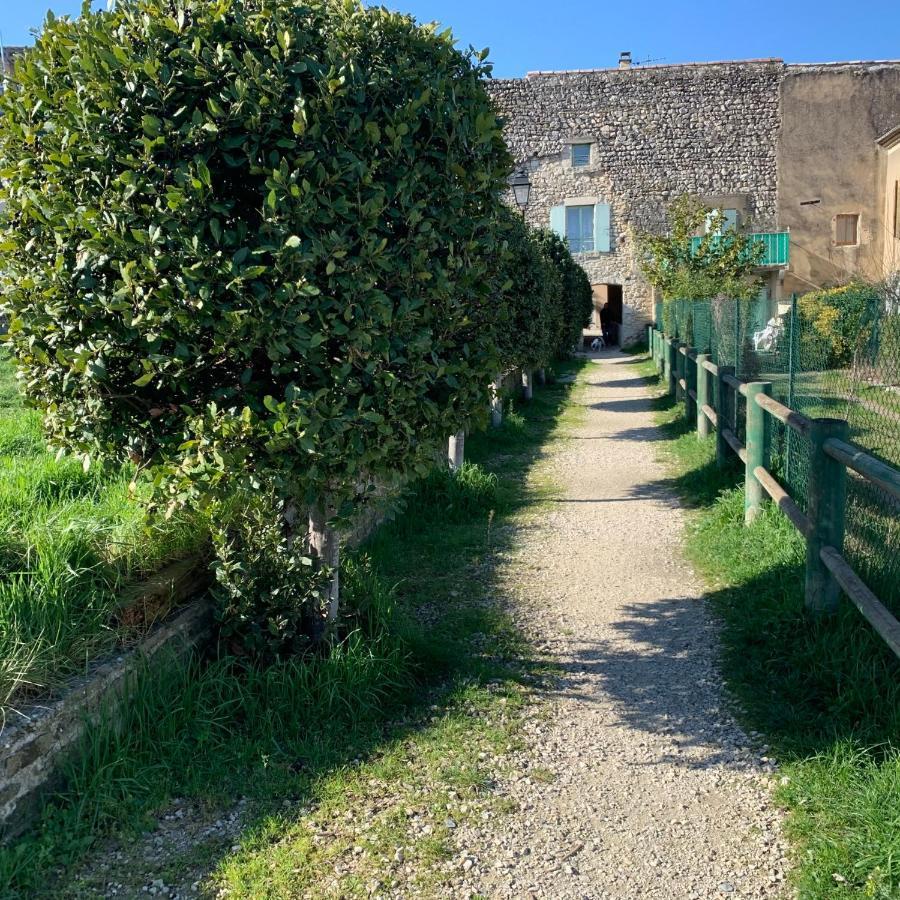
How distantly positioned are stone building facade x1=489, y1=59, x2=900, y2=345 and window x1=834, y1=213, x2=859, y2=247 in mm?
244

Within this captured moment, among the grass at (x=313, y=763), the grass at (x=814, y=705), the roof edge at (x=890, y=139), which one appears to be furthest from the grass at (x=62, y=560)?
the roof edge at (x=890, y=139)

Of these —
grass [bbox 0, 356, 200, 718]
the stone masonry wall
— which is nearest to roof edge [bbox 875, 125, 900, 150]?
the stone masonry wall

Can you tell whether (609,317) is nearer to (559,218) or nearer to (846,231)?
(559,218)

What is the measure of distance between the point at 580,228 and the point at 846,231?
403 inches

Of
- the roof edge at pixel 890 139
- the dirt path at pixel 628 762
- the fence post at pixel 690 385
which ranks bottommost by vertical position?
the dirt path at pixel 628 762

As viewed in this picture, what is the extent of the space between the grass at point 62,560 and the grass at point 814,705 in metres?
2.78

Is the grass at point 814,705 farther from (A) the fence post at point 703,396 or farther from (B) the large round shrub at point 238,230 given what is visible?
(A) the fence post at point 703,396

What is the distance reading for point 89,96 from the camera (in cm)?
320

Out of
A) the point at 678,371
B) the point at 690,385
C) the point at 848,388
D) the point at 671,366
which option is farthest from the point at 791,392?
the point at 671,366

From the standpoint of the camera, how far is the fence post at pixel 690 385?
12.1 metres

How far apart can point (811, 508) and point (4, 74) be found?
4361 millimetres

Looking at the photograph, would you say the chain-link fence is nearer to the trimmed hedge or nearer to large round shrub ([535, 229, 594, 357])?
the trimmed hedge

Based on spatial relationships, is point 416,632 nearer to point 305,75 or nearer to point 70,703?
point 70,703

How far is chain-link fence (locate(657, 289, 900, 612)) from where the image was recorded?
4117 millimetres
